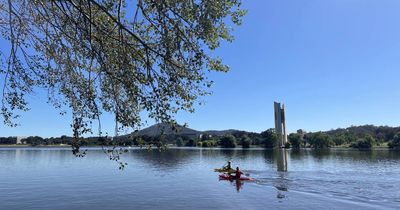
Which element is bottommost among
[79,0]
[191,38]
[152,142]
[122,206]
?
[122,206]

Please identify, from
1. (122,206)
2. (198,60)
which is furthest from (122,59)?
(122,206)

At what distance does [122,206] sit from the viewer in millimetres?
35250

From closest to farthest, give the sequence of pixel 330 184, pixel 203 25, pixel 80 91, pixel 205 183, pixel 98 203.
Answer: pixel 203 25 < pixel 80 91 < pixel 98 203 < pixel 330 184 < pixel 205 183

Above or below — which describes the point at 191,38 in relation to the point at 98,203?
above

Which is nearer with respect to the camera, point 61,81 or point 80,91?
point 80,91

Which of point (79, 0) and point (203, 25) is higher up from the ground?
point (79, 0)

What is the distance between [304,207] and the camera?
111 ft

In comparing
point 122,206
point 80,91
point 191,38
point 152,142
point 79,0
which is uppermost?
point 79,0

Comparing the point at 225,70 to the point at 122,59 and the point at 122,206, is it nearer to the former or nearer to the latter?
the point at 122,59

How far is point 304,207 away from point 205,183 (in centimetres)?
2125

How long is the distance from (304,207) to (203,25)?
2721 centimetres

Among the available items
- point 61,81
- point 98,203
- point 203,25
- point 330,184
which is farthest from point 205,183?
point 203,25

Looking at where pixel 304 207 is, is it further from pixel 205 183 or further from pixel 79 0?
pixel 79 0

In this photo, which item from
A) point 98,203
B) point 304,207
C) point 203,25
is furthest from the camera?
point 98,203
